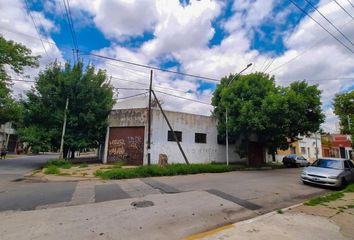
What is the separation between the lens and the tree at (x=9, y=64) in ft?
68.8

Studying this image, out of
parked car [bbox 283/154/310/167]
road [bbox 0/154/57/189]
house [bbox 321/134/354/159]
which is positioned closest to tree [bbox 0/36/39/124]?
road [bbox 0/154/57/189]

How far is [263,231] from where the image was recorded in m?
4.44

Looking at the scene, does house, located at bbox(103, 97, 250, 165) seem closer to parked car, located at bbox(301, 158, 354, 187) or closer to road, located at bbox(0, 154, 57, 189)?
road, located at bbox(0, 154, 57, 189)

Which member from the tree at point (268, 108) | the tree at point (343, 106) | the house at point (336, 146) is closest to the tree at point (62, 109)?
the tree at point (268, 108)

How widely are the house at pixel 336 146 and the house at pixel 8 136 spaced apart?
59.3 m

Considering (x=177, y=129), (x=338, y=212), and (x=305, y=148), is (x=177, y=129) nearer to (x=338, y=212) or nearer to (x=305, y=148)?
(x=338, y=212)

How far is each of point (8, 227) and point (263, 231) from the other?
17.7 ft

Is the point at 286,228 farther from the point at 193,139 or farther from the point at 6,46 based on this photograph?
the point at 6,46

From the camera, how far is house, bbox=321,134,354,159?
38.8 m

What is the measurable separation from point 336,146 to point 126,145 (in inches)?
1691

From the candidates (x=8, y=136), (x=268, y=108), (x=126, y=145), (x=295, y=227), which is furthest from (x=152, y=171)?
(x=8, y=136)

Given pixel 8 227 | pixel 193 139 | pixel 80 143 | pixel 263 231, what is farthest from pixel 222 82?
pixel 8 227

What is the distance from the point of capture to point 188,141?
19625 millimetres

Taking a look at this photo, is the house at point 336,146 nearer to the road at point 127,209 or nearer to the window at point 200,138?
the window at point 200,138
